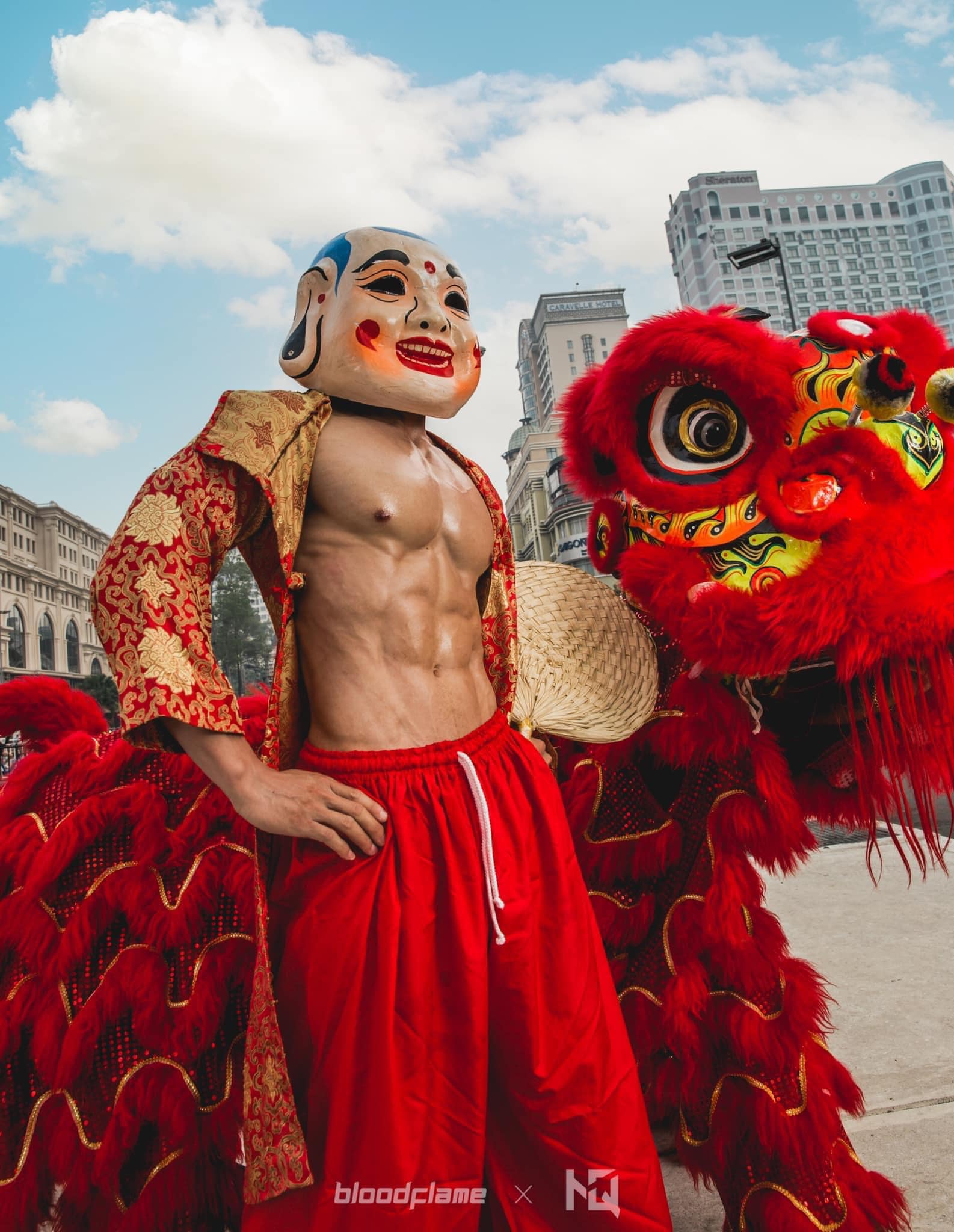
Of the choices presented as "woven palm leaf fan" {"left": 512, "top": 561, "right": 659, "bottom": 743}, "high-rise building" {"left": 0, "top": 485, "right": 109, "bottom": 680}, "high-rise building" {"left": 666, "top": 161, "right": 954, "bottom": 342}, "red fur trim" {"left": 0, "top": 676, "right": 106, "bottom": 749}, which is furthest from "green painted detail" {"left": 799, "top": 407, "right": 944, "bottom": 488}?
"high-rise building" {"left": 666, "top": 161, "right": 954, "bottom": 342}

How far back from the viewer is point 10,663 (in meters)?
39.7

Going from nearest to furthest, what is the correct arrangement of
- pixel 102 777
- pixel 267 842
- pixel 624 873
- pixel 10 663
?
pixel 267 842
pixel 102 777
pixel 624 873
pixel 10 663

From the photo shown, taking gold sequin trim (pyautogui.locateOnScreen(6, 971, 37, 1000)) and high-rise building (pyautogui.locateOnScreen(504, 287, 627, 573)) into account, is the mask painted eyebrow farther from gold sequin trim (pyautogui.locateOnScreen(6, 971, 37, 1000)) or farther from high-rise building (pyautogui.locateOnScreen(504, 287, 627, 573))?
Result: high-rise building (pyautogui.locateOnScreen(504, 287, 627, 573))

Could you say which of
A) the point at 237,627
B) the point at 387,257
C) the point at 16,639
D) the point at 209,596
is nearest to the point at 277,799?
the point at 209,596

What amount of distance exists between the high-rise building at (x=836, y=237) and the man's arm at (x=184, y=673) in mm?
61296

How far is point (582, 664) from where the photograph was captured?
5.70ft

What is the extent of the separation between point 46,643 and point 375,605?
155ft

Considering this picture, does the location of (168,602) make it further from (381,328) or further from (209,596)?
(381,328)

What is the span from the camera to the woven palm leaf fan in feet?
5.48

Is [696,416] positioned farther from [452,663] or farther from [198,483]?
[198,483]

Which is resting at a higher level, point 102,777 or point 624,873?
point 102,777

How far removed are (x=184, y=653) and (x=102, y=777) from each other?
2.23 feet

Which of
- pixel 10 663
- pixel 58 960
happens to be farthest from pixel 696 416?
pixel 10 663

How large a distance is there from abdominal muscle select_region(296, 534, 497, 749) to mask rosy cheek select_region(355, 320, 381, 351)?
319mm
